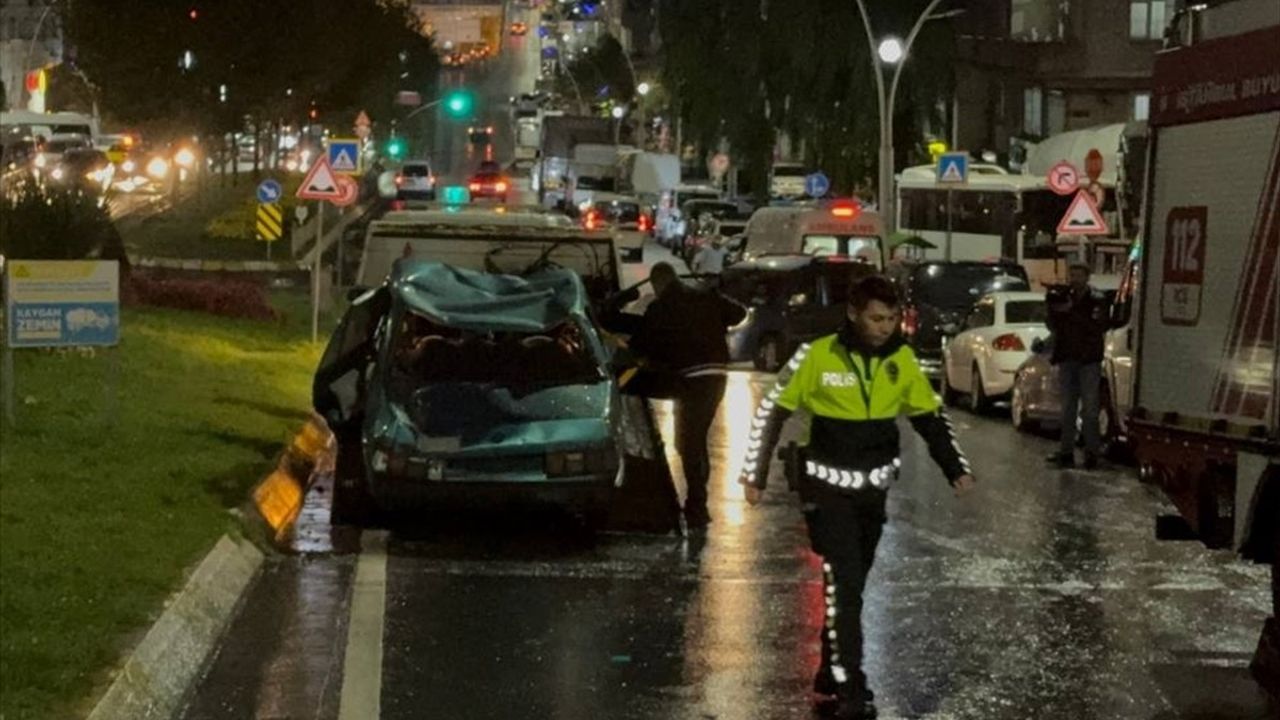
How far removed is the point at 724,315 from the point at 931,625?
4.24 meters

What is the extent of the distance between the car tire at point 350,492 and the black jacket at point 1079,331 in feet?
19.7

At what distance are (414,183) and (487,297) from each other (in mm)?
60525

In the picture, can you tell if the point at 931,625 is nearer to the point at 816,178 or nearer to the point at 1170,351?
the point at 1170,351

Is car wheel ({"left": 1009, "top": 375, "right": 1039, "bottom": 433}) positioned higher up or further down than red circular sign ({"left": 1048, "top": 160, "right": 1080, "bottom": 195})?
further down

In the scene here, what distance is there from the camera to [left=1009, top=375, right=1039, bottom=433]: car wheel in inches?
854

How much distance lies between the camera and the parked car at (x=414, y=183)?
71106 millimetres

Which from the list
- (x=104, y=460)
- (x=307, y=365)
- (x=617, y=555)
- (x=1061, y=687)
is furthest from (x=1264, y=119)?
(x=307, y=365)

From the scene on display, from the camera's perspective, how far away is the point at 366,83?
85188 mm

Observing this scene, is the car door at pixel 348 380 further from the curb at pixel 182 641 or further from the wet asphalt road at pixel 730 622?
the curb at pixel 182 641

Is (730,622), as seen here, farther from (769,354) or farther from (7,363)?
(769,354)

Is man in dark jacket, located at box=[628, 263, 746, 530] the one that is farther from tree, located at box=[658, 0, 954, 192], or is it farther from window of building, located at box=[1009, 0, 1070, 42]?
window of building, located at box=[1009, 0, 1070, 42]

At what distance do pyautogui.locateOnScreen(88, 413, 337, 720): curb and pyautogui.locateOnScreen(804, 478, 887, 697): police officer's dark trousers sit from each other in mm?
2742

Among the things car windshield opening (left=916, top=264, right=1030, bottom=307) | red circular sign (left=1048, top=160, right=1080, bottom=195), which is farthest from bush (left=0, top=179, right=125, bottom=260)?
red circular sign (left=1048, top=160, right=1080, bottom=195)

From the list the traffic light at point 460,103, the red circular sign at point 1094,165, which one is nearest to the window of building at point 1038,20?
the traffic light at point 460,103
